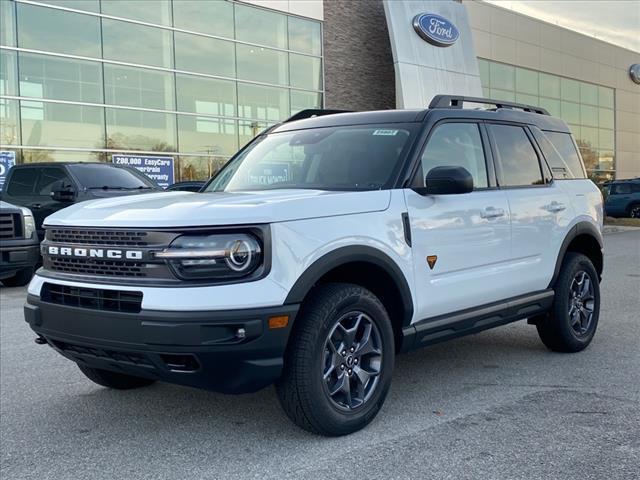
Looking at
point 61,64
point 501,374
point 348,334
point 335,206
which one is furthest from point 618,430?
point 61,64

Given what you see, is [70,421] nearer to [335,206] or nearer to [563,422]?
[335,206]

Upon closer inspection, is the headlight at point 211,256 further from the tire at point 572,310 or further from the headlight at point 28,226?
the headlight at point 28,226

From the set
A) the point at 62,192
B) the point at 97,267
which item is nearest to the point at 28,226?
the point at 62,192

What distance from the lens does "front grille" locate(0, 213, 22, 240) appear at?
9.67 m

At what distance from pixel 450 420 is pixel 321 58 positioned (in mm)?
24030

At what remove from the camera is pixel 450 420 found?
4.04 m

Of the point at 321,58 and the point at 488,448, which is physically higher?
the point at 321,58

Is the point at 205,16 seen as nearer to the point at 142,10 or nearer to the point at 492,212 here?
the point at 142,10

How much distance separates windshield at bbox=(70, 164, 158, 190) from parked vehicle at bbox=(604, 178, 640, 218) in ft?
66.5

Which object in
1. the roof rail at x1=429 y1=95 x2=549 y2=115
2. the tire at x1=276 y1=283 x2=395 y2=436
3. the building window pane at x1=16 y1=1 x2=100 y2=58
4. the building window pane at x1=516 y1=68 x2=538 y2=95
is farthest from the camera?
the building window pane at x1=516 y1=68 x2=538 y2=95

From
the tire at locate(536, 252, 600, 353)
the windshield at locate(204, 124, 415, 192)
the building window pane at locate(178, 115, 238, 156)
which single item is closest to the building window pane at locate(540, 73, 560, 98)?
the building window pane at locate(178, 115, 238, 156)

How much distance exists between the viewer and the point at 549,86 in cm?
3906

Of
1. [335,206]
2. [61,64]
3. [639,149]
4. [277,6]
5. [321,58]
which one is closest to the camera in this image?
[335,206]

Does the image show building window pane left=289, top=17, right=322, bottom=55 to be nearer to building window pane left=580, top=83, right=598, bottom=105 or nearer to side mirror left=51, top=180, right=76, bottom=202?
side mirror left=51, top=180, right=76, bottom=202
